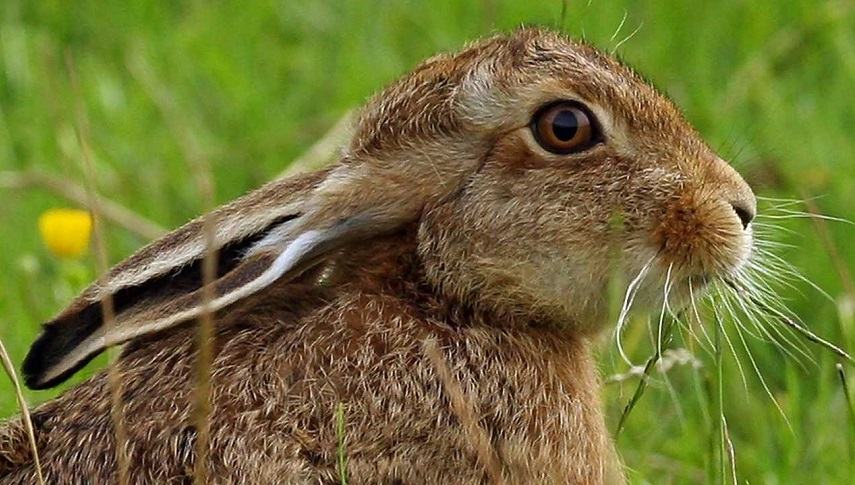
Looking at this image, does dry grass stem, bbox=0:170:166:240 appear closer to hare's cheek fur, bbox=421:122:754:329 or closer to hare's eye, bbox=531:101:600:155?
hare's cheek fur, bbox=421:122:754:329

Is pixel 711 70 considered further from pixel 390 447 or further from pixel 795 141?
pixel 390 447

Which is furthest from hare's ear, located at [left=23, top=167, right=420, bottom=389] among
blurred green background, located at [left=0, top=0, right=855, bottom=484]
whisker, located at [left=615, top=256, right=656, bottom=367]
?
blurred green background, located at [left=0, top=0, right=855, bottom=484]

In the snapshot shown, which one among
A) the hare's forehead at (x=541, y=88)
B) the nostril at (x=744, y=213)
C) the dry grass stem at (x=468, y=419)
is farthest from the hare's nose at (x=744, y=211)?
the dry grass stem at (x=468, y=419)

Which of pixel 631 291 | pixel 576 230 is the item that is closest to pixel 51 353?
pixel 576 230

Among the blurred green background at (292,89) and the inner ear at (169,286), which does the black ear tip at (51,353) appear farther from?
the blurred green background at (292,89)

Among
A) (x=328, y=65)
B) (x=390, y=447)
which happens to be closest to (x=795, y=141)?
(x=328, y=65)

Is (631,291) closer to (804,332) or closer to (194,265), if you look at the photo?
(804,332)
